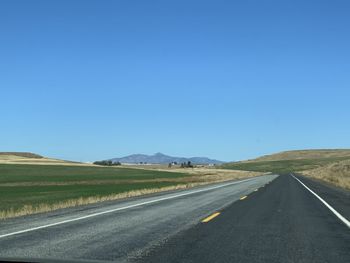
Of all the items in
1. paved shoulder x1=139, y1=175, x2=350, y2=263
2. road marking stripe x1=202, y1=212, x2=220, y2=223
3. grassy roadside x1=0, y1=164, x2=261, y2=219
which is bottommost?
paved shoulder x1=139, y1=175, x2=350, y2=263

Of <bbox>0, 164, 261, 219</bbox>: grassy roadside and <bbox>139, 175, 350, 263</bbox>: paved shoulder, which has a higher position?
<bbox>0, 164, 261, 219</bbox>: grassy roadside

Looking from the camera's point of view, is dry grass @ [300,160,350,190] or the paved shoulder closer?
the paved shoulder

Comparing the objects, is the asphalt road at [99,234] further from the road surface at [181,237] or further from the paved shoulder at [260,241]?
the paved shoulder at [260,241]

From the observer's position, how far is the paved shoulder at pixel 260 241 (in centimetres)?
895

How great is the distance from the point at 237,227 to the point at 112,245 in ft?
14.3

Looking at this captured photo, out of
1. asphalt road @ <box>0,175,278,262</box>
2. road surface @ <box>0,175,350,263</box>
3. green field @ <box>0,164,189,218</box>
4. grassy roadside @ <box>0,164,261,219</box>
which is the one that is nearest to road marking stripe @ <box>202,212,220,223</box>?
road surface @ <box>0,175,350,263</box>

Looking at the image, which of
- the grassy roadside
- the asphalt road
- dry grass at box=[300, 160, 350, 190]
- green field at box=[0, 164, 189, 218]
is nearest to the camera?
the asphalt road

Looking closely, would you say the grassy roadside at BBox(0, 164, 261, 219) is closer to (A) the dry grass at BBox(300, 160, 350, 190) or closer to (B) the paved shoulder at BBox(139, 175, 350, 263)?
(B) the paved shoulder at BBox(139, 175, 350, 263)

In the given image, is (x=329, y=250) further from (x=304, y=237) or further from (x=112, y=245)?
(x=112, y=245)

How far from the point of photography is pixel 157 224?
13844 millimetres

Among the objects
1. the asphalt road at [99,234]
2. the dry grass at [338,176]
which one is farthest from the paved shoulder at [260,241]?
the dry grass at [338,176]

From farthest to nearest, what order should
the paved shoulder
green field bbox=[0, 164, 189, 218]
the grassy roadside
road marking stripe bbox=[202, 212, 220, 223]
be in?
1. green field bbox=[0, 164, 189, 218]
2. the grassy roadside
3. road marking stripe bbox=[202, 212, 220, 223]
4. the paved shoulder

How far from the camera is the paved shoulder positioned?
8953 millimetres

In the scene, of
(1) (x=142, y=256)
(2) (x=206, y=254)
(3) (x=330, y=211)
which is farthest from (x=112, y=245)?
(3) (x=330, y=211)
